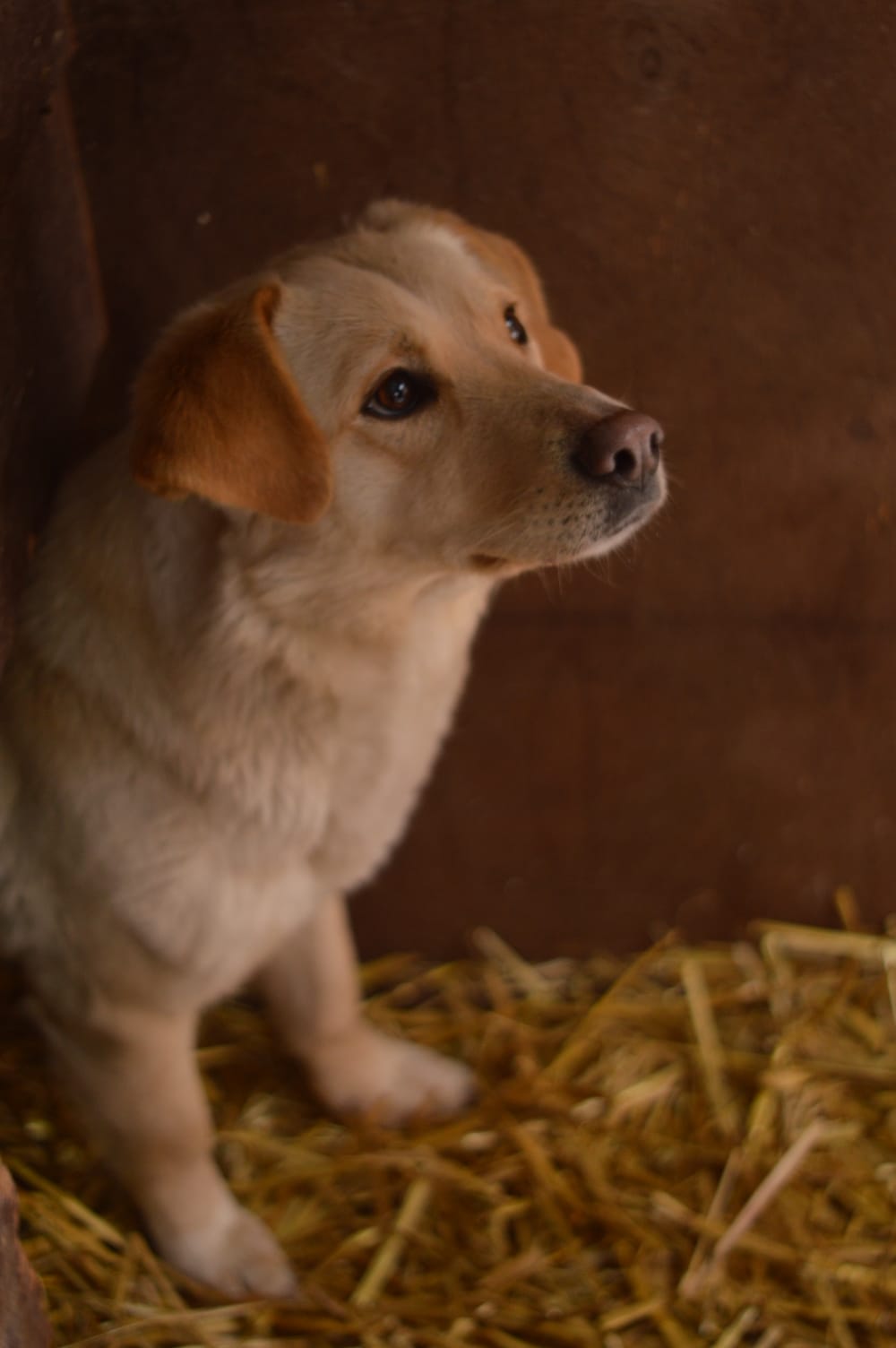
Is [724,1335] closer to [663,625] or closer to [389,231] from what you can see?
[663,625]

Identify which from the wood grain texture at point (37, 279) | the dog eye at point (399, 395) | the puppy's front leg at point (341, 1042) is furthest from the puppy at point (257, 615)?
the puppy's front leg at point (341, 1042)

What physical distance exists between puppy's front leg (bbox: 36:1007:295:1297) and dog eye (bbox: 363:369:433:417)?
1.20 meters

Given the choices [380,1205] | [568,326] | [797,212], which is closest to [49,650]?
[568,326]

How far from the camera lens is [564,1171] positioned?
9.89 feet

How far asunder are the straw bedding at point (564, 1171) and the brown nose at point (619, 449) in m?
1.68

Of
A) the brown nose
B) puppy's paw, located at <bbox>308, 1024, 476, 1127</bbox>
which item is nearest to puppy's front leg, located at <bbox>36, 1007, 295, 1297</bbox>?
puppy's paw, located at <bbox>308, 1024, 476, 1127</bbox>

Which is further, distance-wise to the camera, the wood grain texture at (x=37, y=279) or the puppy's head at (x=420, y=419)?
the wood grain texture at (x=37, y=279)

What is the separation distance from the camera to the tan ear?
7.77ft

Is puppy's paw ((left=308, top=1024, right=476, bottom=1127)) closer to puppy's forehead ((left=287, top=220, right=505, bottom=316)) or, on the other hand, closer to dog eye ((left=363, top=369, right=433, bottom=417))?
dog eye ((left=363, top=369, right=433, bottom=417))

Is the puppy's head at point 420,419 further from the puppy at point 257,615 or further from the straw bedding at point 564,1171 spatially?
the straw bedding at point 564,1171

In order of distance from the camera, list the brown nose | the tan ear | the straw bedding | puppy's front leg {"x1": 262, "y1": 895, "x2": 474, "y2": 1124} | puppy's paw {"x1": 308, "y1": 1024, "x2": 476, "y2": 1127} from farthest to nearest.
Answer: puppy's paw {"x1": 308, "y1": 1024, "x2": 476, "y2": 1127}, puppy's front leg {"x1": 262, "y1": 895, "x2": 474, "y2": 1124}, the straw bedding, the tan ear, the brown nose

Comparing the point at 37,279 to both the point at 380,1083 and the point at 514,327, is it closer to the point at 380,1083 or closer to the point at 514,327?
the point at 514,327

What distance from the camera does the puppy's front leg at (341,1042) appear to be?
3.00m

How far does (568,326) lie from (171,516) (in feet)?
3.39
